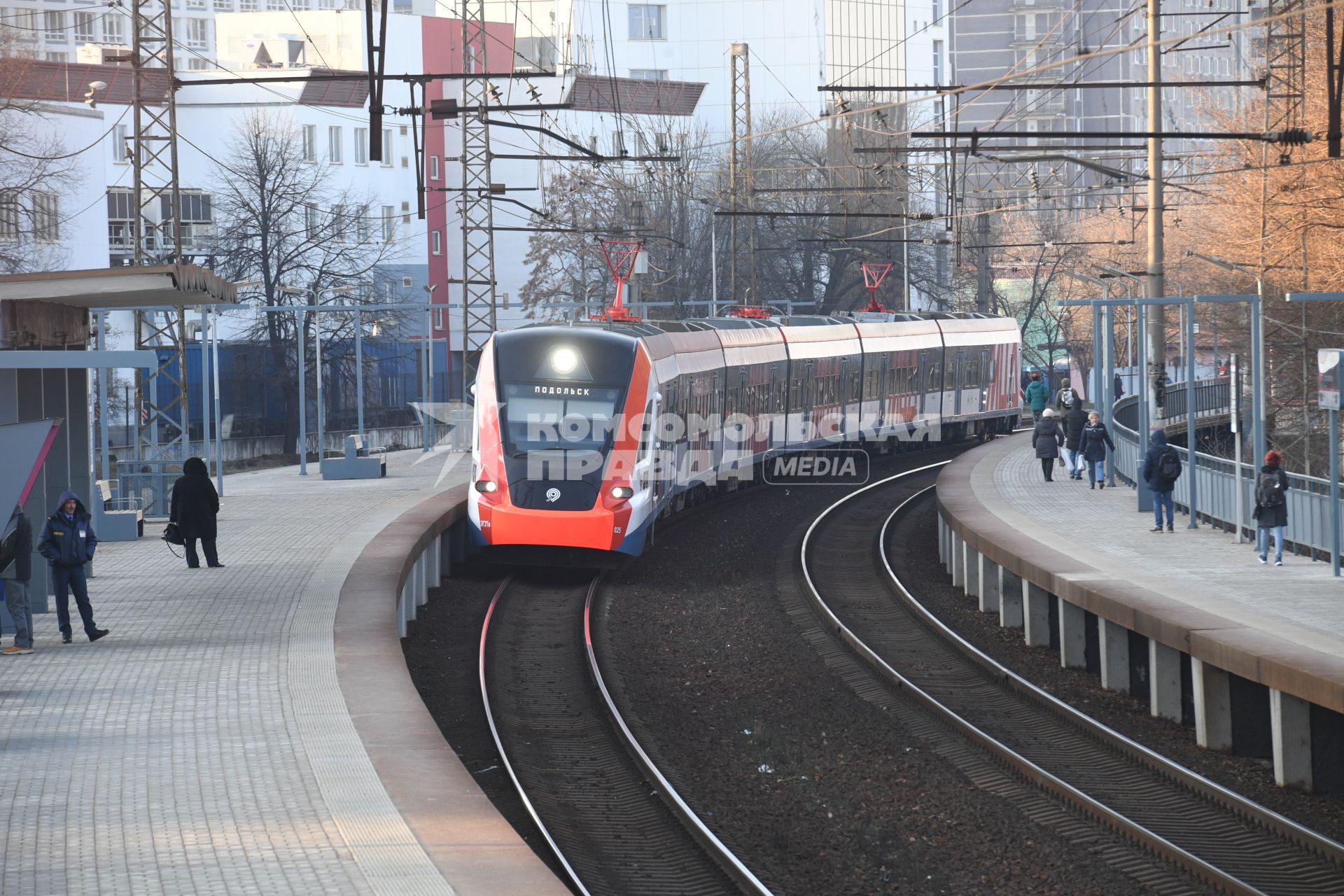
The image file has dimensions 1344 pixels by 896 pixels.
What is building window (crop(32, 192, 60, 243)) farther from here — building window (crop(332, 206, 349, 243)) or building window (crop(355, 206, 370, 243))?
building window (crop(355, 206, 370, 243))

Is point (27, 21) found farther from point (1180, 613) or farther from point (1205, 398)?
point (1180, 613)

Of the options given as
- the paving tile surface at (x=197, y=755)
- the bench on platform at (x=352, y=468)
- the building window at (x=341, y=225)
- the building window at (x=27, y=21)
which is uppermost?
the building window at (x=27, y=21)

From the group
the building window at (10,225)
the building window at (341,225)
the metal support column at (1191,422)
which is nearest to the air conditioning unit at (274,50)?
the building window at (341,225)

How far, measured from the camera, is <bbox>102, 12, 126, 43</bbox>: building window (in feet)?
364

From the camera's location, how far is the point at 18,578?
1465cm

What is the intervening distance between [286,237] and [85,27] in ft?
218

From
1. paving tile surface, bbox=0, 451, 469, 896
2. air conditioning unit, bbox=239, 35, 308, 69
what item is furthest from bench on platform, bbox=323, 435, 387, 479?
air conditioning unit, bbox=239, 35, 308, 69

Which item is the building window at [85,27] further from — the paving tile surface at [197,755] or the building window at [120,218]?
the paving tile surface at [197,755]

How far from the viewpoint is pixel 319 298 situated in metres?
53.3

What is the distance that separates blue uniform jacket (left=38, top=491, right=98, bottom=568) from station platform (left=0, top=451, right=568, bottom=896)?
786 millimetres

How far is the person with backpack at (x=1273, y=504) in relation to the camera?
1814 centimetres

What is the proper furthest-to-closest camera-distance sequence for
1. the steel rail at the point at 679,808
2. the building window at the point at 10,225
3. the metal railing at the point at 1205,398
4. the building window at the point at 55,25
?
the building window at the point at 55,25 → the metal railing at the point at 1205,398 → the building window at the point at 10,225 → the steel rail at the point at 679,808

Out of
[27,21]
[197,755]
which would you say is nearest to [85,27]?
[27,21]

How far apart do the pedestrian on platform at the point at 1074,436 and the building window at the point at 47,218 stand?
30.2 meters
